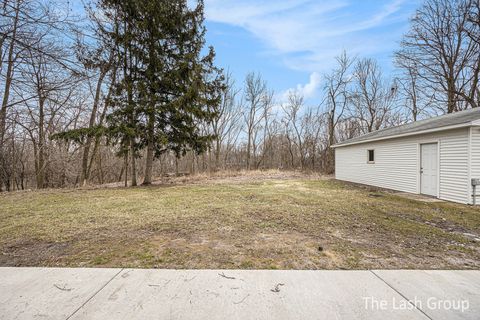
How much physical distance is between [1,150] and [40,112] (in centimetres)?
491

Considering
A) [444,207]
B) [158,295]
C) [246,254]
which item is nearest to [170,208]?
[246,254]

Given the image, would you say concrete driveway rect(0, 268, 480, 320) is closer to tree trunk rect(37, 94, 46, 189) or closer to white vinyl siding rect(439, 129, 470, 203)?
white vinyl siding rect(439, 129, 470, 203)

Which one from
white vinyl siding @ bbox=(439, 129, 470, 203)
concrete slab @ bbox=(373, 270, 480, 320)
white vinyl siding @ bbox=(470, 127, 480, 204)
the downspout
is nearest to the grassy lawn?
concrete slab @ bbox=(373, 270, 480, 320)

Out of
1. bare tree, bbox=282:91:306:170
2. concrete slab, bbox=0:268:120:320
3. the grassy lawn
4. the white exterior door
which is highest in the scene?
bare tree, bbox=282:91:306:170

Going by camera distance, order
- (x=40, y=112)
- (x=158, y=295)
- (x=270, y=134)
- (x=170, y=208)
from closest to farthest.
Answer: (x=158, y=295), (x=170, y=208), (x=40, y=112), (x=270, y=134)

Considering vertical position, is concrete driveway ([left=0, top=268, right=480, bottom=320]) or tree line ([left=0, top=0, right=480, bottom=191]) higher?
tree line ([left=0, top=0, right=480, bottom=191])

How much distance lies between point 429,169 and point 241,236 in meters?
7.94

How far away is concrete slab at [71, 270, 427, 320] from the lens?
1.88 m

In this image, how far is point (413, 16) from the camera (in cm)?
1648

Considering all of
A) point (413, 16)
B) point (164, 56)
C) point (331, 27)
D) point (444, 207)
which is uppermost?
point (413, 16)

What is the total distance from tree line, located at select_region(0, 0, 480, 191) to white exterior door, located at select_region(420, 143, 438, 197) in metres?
8.79

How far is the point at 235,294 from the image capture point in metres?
2.15

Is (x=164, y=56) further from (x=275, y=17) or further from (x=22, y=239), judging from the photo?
(x=22, y=239)

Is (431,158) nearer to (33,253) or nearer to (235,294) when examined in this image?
(235,294)
